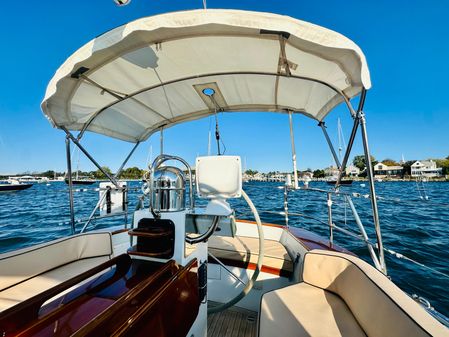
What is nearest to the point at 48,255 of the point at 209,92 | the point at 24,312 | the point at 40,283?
the point at 40,283

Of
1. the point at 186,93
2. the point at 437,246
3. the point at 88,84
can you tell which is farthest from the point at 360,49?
the point at 437,246

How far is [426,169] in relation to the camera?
1604 inches

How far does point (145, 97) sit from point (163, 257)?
6.75ft

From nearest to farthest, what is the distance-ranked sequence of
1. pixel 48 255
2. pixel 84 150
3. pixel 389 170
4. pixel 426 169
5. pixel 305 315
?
pixel 305 315, pixel 48 255, pixel 84 150, pixel 426 169, pixel 389 170

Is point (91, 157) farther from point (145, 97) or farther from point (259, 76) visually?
point (259, 76)

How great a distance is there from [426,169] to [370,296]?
56.3 m

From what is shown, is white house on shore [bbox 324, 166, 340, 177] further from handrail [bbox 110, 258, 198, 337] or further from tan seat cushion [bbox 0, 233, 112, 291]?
tan seat cushion [bbox 0, 233, 112, 291]

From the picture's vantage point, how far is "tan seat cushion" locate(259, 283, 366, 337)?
3.95 feet

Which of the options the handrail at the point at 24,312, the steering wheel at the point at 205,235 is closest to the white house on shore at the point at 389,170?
the steering wheel at the point at 205,235

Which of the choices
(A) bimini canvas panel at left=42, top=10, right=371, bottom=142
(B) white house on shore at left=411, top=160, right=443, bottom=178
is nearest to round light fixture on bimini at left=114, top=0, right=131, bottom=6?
(A) bimini canvas panel at left=42, top=10, right=371, bottom=142

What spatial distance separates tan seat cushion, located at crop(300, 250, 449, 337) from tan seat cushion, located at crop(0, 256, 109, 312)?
2130 mm

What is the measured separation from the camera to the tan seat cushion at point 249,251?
2063mm

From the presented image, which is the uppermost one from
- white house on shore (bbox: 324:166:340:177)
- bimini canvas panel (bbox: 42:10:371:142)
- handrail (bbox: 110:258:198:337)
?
bimini canvas panel (bbox: 42:10:371:142)

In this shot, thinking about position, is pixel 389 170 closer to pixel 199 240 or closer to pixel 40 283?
pixel 199 240
